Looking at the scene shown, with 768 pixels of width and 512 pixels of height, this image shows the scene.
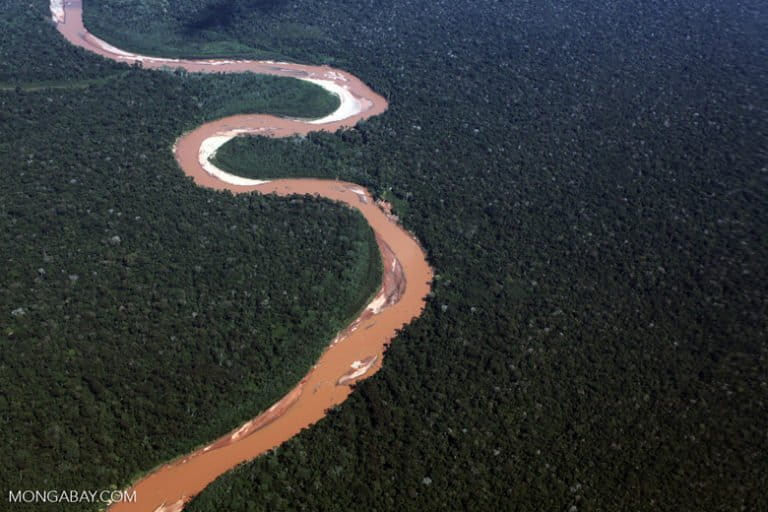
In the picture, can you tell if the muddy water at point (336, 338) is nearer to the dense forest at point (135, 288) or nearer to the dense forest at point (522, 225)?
the dense forest at point (135, 288)

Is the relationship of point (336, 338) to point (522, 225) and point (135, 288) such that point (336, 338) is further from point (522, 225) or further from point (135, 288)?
point (522, 225)

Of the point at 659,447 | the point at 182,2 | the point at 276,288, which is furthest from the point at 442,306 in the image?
the point at 182,2

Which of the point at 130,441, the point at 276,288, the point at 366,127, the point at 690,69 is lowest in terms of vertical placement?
the point at 130,441

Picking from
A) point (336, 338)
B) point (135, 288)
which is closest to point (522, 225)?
point (336, 338)

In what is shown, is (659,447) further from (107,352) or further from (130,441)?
(107,352)

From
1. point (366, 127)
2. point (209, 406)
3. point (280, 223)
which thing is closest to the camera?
point (209, 406)

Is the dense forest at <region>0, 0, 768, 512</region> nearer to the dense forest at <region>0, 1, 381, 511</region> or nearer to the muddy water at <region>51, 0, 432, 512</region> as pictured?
the dense forest at <region>0, 1, 381, 511</region>

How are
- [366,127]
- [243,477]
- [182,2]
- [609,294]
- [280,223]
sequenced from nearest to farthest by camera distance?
[243,477] → [609,294] → [280,223] → [366,127] → [182,2]

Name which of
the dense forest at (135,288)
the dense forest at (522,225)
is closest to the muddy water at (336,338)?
the dense forest at (135,288)

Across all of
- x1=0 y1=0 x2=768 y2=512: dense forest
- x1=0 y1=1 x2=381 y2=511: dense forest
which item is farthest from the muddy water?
x1=0 y1=0 x2=768 y2=512: dense forest
